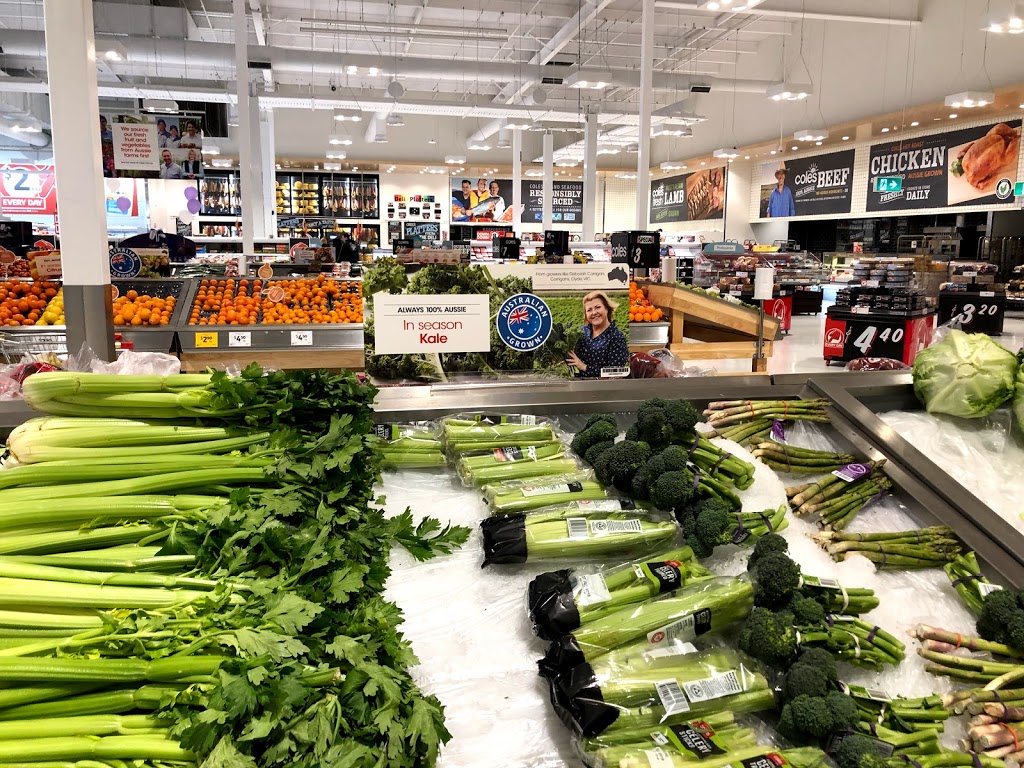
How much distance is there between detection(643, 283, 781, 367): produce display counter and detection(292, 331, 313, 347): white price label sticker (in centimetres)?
304

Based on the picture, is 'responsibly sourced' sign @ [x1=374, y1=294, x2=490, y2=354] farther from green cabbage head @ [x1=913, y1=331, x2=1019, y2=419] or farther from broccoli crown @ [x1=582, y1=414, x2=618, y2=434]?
green cabbage head @ [x1=913, y1=331, x2=1019, y2=419]

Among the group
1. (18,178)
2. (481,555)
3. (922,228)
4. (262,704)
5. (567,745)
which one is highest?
(18,178)

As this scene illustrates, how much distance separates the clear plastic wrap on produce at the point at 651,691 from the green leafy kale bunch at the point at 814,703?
67mm

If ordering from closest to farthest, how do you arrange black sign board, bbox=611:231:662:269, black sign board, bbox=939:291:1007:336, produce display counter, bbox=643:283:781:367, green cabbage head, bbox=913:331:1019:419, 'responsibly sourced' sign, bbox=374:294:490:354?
green cabbage head, bbox=913:331:1019:419 < 'responsibly sourced' sign, bbox=374:294:490:354 < produce display counter, bbox=643:283:781:367 < black sign board, bbox=611:231:662:269 < black sign board, bbox=939:291:1007:336

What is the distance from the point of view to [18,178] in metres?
22.4

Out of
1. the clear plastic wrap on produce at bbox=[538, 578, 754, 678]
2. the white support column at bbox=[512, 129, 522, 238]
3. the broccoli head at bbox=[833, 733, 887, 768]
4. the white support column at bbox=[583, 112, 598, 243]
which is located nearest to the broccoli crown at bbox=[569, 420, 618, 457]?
the clear plastic wrap on produce at bbox=[538, 578, 754, 678]

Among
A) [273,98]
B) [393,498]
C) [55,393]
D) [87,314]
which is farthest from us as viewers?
[273,98]

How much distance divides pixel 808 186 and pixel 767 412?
61.1 feet

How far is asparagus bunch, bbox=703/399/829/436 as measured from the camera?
90.4 inches

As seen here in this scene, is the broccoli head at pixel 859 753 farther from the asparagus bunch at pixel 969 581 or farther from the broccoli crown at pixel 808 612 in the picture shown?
the asparagus bunch at pixel 969 581

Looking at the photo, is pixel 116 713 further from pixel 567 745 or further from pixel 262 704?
pixel 567 745

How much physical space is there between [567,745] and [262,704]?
593 mm

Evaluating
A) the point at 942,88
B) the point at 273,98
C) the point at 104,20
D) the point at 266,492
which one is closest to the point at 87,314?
the point at 266,492

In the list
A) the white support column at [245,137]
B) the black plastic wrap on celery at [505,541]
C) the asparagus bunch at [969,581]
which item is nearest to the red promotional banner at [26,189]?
the white support column at [245,137]
